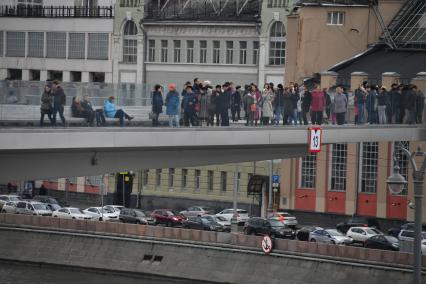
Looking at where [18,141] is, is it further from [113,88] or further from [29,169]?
[113,88]

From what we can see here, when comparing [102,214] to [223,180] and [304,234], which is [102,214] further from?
[304,234]

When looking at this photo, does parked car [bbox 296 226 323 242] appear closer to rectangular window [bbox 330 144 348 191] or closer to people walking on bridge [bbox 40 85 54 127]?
rectangular window [bbox 330 144 348 191]

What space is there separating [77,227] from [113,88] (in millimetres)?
29113

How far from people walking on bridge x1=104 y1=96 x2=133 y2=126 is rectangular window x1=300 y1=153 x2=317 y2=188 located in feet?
134

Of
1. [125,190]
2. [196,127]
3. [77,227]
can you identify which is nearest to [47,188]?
[125,190]

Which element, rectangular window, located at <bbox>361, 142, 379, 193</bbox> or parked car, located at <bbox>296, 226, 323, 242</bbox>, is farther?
rectangular window, located at <bbox>361, 142, 379, 193</bbox>

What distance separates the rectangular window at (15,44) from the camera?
366 feet

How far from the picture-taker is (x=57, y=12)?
112500 millimetres

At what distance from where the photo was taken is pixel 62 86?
44.1 metres

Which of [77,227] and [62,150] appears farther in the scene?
[77,227]

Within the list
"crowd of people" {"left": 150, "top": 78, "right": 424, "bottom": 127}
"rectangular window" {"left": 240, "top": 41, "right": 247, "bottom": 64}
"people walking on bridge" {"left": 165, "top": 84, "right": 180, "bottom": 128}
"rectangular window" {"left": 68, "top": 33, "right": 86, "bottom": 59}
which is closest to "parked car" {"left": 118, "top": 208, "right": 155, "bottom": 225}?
"rectangular window" {"left": 240, "top": 41, "right": 247, "bottom": 64}

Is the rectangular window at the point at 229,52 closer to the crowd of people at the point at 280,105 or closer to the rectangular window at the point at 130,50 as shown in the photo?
the rectangular window at the point at 130,50

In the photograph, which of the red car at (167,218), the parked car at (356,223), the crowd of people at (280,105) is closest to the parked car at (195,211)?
the red car at (167,218)

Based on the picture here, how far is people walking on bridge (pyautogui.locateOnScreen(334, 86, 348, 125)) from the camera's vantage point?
54.8 meters
